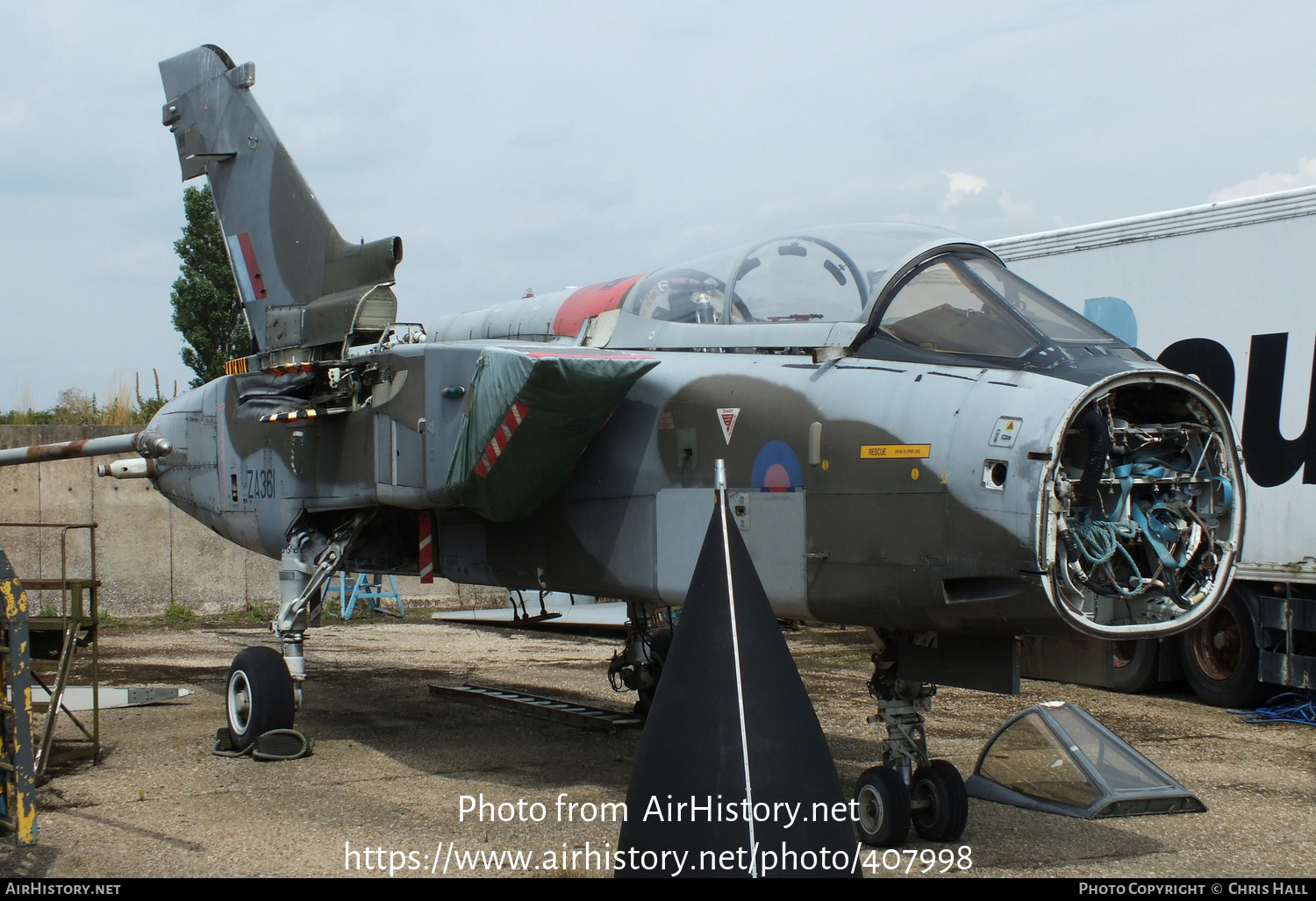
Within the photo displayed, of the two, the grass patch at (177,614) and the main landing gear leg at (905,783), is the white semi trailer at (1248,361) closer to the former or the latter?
the main landing gear leg at (905,783)

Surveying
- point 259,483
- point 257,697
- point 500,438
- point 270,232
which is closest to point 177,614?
point 259,483

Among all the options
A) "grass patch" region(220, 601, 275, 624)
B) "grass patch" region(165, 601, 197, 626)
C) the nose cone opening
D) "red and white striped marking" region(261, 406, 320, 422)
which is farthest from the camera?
"grass patch" region(220, 601, 275, 624)

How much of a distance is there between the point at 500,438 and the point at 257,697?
9.96 feet

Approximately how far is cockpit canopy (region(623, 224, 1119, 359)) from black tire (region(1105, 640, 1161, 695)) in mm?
6791

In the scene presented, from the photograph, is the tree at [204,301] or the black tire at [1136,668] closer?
the black tire at [1136,668]

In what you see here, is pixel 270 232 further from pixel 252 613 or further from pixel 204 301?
pixel 204 301

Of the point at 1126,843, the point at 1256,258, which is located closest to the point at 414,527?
the point at 1126,843

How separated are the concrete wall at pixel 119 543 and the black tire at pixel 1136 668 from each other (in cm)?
1225

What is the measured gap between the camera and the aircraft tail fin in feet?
31.2

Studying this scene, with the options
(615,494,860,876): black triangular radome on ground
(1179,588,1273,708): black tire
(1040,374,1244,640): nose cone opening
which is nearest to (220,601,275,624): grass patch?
(1179,588,1273,708): black tire

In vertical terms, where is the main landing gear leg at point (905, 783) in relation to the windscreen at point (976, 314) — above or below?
below

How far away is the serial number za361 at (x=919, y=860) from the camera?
573 cm

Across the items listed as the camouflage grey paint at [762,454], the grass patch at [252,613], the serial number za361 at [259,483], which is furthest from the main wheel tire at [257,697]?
the grass patch at [252,613]

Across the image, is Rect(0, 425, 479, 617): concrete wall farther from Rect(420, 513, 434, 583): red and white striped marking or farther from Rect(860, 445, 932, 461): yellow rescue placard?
Rect(860, 445, 932, 461): yellow rescue placard
